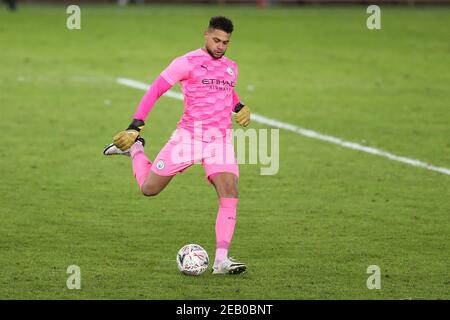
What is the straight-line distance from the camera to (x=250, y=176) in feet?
52.9

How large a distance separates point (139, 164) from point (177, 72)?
3.70 ft

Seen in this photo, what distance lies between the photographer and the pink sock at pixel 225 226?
1101cm

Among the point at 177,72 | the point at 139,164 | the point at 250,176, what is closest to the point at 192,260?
the point at 139,164

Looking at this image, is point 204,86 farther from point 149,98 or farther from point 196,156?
point 196,156

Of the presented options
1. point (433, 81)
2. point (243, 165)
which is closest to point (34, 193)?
point (243, 165)

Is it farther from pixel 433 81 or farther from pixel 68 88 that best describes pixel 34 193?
pixel 433 81

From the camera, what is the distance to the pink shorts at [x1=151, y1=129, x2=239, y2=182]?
11.2 metres

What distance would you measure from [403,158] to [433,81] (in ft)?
25.5

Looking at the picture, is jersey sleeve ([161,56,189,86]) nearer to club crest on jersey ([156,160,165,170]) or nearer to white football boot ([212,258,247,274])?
club crest on jersey ([156,160,165,170])

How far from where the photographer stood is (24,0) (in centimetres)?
3900

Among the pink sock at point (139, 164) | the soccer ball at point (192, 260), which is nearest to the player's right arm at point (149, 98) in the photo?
the pink sock at point (139, 164)

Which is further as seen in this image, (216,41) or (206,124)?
(206,124)

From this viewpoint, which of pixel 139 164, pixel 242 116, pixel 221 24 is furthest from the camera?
pixel 139 164
